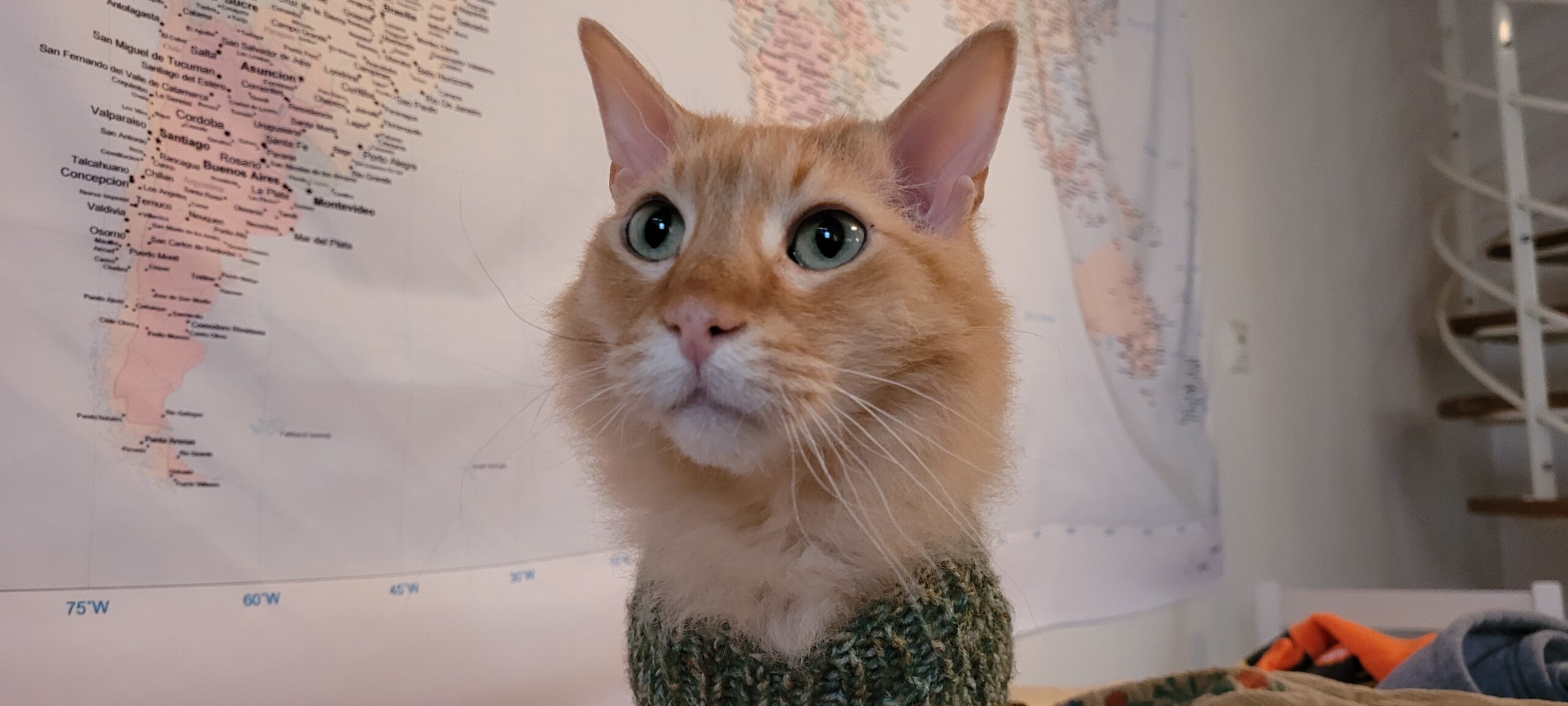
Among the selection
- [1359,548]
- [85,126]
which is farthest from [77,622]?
[1359,548]

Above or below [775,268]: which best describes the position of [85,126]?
above

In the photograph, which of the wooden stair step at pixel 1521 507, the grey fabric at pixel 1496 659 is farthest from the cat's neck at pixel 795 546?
the wooden stair step at pixel 1521 507

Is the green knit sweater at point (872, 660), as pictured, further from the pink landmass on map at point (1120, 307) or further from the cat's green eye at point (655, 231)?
the pink landmass on map at point (1120, 307)

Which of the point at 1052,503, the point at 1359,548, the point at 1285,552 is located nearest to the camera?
the point at 1052,503

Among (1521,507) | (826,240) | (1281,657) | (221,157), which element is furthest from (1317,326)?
(221,157)

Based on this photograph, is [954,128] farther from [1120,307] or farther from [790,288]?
[1120,307]

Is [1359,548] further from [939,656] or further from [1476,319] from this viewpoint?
[939,656]

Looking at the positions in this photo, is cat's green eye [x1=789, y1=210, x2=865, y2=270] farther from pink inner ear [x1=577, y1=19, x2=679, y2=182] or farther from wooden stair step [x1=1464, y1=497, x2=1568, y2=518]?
wooden stair step [x1=1464, y1=497, x2=1568, y2=518]
